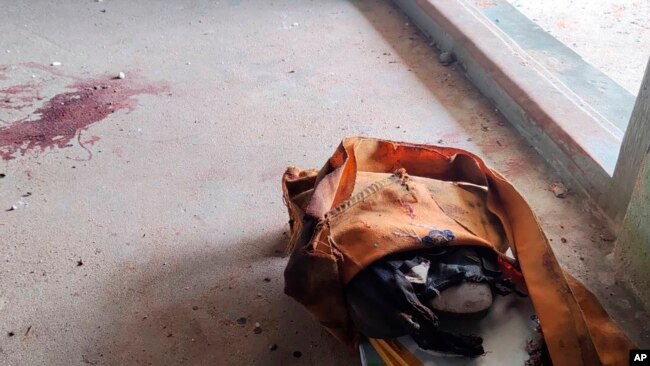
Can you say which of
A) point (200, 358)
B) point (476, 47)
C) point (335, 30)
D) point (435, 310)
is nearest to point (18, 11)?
point (335, 30)

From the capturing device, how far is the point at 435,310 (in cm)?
130

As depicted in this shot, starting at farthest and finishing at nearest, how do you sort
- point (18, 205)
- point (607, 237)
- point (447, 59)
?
point (447, 59), point (18, 205), point (607, 237)

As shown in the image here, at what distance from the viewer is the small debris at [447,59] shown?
109 inches


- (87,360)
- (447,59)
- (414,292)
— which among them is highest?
(414,292)

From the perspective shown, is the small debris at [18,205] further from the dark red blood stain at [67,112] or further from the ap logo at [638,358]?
the ap logo at [638,358]

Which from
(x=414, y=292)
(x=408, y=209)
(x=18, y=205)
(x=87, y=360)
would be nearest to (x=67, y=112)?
(x=18, y=205)

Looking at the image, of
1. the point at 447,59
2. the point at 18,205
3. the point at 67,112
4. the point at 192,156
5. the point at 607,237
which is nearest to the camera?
the point at 607,237

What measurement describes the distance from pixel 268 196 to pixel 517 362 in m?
0.97

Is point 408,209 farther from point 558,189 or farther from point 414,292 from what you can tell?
point 558,189

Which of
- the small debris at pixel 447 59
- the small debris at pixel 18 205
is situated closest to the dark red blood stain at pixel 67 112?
the small debris at pixel 18 205

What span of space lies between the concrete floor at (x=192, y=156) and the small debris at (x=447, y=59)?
58mm

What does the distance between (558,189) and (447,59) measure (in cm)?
100

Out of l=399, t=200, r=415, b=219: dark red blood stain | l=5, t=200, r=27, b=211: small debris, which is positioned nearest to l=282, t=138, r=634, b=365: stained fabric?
l=399, t=200, r=415, b=219: dark red blood stain

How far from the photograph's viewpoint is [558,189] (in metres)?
1.98
